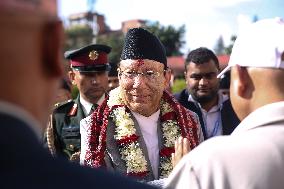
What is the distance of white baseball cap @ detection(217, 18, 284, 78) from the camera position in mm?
1860

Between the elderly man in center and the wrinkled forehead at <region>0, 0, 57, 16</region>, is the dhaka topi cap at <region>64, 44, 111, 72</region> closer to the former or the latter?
the elderly man in center

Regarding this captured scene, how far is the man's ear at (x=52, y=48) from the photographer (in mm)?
990

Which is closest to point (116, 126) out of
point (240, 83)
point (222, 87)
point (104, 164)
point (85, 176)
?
point (104, 164)

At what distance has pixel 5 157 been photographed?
0.88 m

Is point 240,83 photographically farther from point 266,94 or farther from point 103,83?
point 103,83

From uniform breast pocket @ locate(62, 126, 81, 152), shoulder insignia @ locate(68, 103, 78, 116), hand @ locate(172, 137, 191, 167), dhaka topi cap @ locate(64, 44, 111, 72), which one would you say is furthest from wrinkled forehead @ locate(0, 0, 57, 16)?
dhaka topi cap @ locate(64, 44, 111, 72)

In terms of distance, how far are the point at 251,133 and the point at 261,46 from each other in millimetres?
368

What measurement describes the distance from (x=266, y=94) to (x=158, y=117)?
153 cm

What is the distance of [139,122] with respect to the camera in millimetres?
3240

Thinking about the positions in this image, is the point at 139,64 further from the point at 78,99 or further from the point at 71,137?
the point at 78,99

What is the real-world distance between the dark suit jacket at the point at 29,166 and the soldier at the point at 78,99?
308 centimetres

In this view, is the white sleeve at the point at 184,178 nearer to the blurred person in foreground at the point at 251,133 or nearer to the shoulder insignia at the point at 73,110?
the blurred person in foreground at the point at 251,133

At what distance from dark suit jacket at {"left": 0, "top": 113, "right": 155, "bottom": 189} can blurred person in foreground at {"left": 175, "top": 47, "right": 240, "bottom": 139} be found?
12.6ft

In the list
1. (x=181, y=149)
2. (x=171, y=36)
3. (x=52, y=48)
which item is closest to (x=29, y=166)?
(x=52, y=48)
